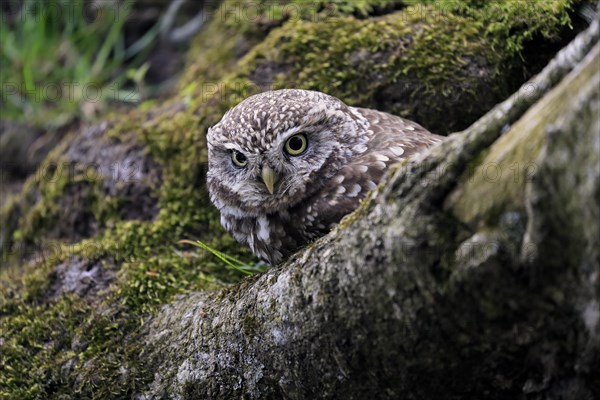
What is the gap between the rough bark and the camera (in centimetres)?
163

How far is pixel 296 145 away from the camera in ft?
9.64

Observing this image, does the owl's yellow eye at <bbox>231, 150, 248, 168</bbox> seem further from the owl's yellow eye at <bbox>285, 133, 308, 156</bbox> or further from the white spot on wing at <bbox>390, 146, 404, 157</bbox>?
the white spot on wing at <bbox>390, 146, 404, 157</bbox>

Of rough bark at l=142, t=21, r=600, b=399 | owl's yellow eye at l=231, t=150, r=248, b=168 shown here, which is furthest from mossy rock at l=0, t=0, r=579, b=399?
rough bark at l=142, t=21, r=600, b=399

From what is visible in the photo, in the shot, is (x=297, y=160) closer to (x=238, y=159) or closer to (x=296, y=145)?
(x=296, y=145)

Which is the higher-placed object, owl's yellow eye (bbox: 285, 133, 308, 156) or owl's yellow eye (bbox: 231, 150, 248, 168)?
owl's yellow eye (bbox: 285, 133, 308, 156)

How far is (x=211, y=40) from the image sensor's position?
496cm

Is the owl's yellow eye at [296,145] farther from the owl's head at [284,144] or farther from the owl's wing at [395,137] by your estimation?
the owl's wing at [395,137]

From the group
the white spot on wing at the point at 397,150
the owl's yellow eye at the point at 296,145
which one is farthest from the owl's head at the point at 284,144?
the white spot on wing at the point at 397,150

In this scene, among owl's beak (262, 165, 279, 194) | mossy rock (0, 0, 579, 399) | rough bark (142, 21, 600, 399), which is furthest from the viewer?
mossy rock (0, 0, 579, 399)

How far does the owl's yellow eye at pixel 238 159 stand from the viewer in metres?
3.00

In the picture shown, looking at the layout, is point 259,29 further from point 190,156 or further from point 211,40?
point 190,156

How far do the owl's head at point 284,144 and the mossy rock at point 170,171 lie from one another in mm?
610

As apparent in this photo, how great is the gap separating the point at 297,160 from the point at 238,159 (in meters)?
0.29

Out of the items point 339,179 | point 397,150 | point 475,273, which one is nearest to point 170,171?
point 339,179
